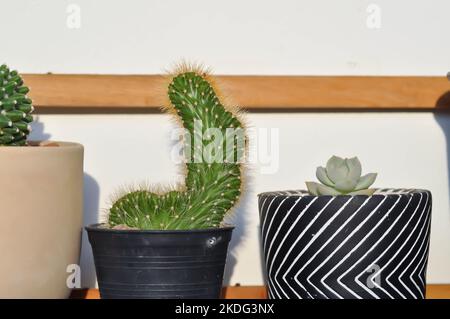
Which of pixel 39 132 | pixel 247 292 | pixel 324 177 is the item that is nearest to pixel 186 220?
pixel 324 177

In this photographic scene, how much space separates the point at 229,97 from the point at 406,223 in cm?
46

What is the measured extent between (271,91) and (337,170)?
33cm

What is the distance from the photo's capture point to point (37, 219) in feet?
4.62

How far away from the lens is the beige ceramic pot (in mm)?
1382

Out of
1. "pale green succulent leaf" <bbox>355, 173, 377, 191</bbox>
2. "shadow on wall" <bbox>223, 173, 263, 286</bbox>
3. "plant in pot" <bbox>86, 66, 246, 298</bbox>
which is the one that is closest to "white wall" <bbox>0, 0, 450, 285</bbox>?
"shadow on wall" <bbox>223, 173, 263, 286</bbox>

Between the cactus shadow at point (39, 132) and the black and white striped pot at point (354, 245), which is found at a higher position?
the cactus shadow at point (39, 132)

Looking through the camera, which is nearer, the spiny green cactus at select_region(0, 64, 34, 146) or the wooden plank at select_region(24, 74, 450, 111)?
the spiny green cactus at select_region(0, 64, 34, 146)

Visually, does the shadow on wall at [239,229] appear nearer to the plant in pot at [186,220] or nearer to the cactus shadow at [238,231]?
the cactus shadow at [238,231]

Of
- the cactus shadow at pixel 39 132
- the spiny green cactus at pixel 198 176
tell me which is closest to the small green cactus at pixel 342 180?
the spiny green cactus at pixel 198 176

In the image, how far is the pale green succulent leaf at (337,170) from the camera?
143 cm

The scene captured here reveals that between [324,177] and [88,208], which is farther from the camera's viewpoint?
[88,208]

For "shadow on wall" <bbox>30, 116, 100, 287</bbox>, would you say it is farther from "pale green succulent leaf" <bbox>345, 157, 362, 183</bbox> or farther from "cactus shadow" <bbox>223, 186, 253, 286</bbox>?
"pale green succulent leaf" <bbox>345, 157, 362, 183</bbox>

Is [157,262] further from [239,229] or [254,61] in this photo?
[254,61]

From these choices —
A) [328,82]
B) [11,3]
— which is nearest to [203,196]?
[328,82]
